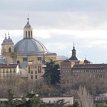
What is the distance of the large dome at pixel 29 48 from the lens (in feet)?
490

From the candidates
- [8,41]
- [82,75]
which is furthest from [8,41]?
[82,75]

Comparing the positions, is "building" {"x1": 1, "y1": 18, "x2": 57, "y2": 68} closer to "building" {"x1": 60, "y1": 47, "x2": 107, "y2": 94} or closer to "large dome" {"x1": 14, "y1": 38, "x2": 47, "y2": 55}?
"large dome" {"x1": 14, "y1": 38, "x2": 47, "y2": 55}

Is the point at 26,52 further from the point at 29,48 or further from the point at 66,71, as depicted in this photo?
the point at 66,71

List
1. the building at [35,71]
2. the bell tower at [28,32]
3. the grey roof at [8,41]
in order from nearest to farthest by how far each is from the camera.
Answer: the building at [35,71], the grey roof at [8,41], the bell tower at [28,32]

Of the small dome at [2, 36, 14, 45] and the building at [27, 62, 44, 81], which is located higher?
the small dome at [2, 36, 14, 45]

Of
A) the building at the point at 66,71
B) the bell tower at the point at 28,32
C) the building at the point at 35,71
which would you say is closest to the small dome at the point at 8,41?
the bell tower at the point at 28,32

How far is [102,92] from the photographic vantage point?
11981 centimetres

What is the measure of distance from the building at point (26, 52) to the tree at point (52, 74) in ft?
43.5

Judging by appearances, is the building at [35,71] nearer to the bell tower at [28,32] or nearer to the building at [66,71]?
the building at [66,71]

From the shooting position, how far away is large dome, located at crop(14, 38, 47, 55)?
149250mm

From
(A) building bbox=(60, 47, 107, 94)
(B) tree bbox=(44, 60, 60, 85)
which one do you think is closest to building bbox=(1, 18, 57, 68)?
(A) building bbox=(60, 47, 107, 94)

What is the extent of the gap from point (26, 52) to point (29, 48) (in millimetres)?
704

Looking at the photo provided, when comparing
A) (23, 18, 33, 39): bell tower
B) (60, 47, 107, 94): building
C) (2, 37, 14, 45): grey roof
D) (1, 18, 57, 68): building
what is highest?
(23, 18, 33, 39): bell tower

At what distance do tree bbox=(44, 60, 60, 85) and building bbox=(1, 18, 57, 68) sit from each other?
13.3 metres
